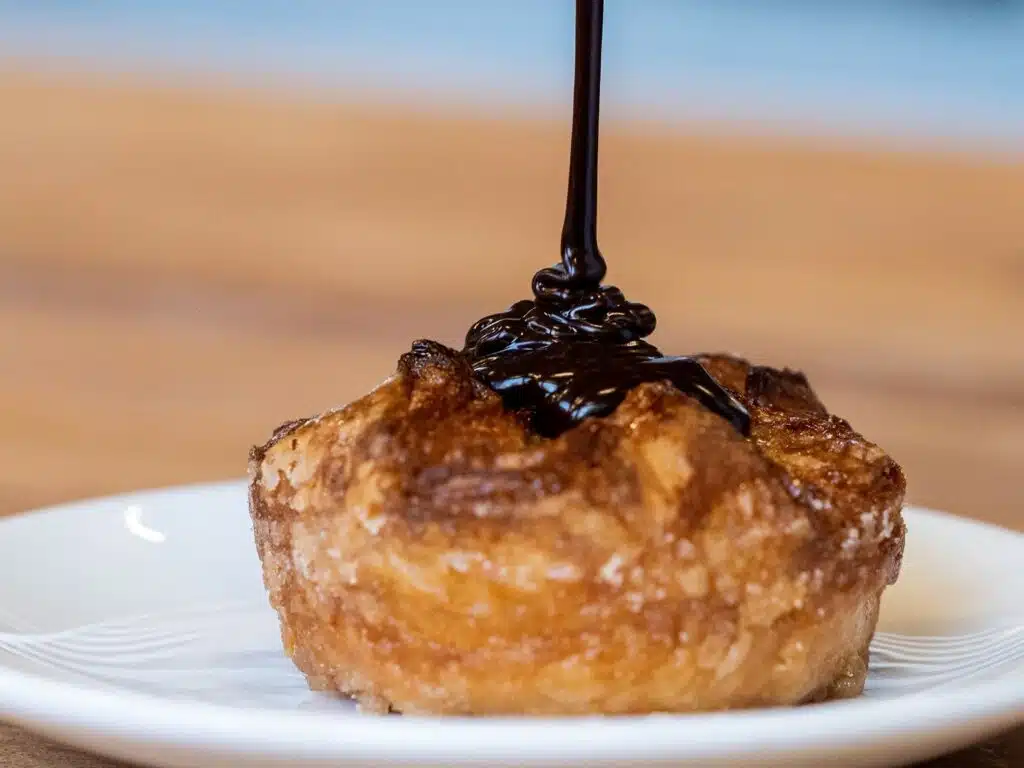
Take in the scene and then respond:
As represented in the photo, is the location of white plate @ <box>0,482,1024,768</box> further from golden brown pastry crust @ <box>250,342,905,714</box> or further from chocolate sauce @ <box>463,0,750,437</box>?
chocolate sauce @ <box>463,0,750,437</box>

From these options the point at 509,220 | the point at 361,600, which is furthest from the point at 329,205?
the point at 361,600

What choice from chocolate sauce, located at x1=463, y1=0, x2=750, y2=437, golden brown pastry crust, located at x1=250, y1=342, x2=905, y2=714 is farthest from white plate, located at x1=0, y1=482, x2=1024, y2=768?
chocolate sauce, located at x1=463, y1=0, x2=750, y2=437

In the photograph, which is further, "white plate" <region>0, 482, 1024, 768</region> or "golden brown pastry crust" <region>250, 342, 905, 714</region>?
"golden brown pastry crust" <region>250, 342, 905, 714</region>

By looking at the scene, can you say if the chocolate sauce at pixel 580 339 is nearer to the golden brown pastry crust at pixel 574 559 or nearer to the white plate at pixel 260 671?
the golden brown pastry crust at pixel 574 559

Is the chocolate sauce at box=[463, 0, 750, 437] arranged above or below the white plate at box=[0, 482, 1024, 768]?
above

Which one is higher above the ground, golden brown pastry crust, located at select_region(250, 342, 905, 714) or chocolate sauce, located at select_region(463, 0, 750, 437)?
chocolate sauce, located at select_region(463, 0, 750, 437)

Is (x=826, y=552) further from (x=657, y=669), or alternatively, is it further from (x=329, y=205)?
(x=329, y=205)
